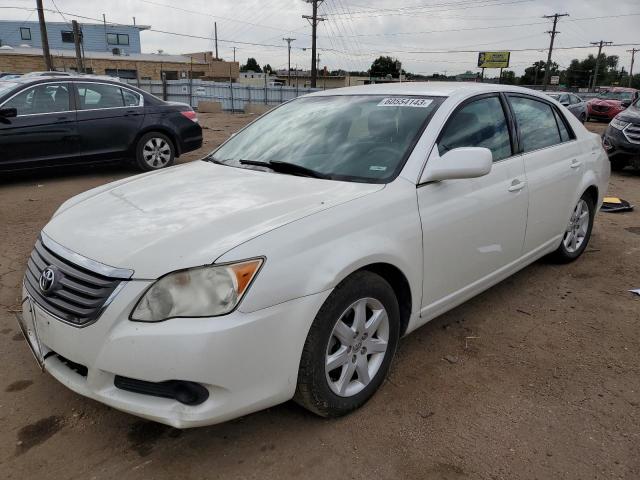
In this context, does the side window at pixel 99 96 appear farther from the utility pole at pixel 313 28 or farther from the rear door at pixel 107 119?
the utility pole at pixel 313 28

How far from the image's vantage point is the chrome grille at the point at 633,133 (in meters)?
9.31

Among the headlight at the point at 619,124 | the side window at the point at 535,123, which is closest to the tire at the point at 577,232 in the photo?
the side window at the point at 535,123

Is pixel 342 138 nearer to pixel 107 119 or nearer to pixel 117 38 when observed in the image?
pixel 107 119

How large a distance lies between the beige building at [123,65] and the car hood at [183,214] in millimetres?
32750

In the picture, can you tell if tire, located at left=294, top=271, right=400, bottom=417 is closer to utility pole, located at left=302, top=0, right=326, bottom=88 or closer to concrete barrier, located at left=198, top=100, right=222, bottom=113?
concrete barrier, located at left=198, top=100, right=222, bottom=113

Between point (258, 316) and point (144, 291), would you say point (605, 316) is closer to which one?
point (258, 316)

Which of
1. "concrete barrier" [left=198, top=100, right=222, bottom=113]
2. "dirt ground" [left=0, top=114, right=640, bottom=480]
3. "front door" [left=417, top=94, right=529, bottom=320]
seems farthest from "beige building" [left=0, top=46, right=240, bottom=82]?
"dirt ground" [left=0, top=114, right=640, bottom=480]

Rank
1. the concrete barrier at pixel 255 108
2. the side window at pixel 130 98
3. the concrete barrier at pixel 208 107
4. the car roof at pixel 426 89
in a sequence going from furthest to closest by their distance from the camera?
the concrete barrier at pixel 255 108
the concrete barrier at pixel 208 107
the side window at pixel 130 98
the car roof at pixel 426 89

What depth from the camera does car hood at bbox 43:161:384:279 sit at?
7.09ft

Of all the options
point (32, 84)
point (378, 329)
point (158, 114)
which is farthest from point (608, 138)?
point (32, 84)

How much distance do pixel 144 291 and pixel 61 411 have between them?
3.45 feet

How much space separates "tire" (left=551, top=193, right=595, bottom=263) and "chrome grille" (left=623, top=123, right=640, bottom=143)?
Answer: 18.1 ft

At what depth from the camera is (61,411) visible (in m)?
2.64

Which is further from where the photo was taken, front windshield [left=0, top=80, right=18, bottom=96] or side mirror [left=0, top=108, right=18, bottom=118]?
front windshield [left=0, top=80, right=18, bottom=96]
